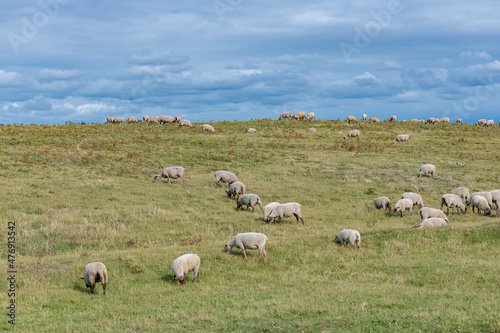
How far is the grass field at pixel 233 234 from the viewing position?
13.2m

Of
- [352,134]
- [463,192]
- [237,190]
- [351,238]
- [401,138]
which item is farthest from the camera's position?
[352,134]

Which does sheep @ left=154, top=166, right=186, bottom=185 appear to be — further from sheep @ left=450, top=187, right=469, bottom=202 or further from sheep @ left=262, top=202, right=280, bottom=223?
sheep @ left=450, top=187, right=469, bottom=202

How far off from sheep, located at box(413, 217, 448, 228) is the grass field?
0.79m

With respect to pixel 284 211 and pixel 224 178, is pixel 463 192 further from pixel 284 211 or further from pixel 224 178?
pixel 224 178

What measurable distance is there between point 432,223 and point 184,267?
43.9ft

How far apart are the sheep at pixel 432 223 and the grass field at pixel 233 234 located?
2.58ft

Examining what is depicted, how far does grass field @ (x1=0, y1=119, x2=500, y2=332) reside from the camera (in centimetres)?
Result: 1318

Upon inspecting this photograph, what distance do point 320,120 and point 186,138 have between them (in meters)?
26.8

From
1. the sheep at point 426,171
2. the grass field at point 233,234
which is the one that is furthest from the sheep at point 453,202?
the sheep at point 426,171

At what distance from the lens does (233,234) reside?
25.1 m

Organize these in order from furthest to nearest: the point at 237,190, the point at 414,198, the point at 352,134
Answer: the point at 352,134, the point at 237,190, the point at 414,198

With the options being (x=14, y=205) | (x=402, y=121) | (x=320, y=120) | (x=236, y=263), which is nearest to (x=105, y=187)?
(x=14, y=205)

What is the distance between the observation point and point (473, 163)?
46.2m

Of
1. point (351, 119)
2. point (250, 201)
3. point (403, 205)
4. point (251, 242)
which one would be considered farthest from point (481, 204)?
point (351, 119)
